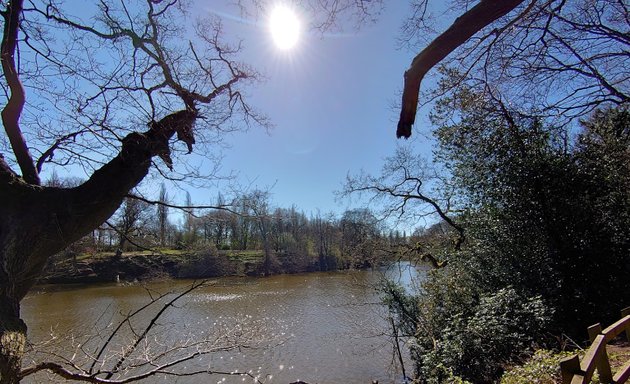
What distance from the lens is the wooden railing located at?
2.50 metres

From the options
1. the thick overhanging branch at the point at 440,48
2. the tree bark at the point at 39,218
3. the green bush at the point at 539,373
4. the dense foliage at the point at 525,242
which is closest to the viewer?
the thick overhanging branch at the point at 440,48

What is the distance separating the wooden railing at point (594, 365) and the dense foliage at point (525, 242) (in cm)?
250

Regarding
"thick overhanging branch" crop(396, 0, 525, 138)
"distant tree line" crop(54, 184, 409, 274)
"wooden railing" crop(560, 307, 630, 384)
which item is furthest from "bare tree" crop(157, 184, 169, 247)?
"wooden railing" crop(560, 307, 630, 384)

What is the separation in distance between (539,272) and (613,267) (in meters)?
1.24

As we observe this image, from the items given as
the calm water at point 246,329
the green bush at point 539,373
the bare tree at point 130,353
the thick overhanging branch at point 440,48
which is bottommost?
the calm water at point 246,329

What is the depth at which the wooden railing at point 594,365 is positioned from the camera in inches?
98.6

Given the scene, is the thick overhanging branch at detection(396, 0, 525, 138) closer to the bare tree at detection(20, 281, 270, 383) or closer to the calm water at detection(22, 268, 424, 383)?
the bare tree at detection(20, 281, 270, 383)

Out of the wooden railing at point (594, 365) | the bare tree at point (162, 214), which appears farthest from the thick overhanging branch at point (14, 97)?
the wooden railing at point (594, 365)

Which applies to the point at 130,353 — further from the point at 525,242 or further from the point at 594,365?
the point at 525,242

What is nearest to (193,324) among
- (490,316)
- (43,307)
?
(43,307)

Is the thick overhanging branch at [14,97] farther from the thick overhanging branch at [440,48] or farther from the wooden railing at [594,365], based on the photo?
A: the wooden railing at [594,365]

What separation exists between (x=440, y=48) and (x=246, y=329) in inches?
165

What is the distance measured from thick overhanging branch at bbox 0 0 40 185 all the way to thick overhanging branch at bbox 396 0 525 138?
3046 millimetres

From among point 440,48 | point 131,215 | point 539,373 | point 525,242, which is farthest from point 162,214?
point 525,242
